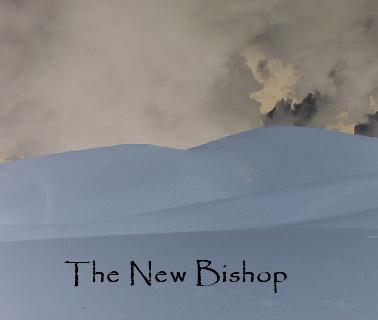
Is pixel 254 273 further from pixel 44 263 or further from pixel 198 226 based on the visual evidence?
pixel 198 226

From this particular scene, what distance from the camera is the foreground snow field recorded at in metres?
5.67

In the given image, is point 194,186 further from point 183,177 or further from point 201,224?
point 201,224

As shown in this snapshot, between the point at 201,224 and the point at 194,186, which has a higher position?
the point at 194,186

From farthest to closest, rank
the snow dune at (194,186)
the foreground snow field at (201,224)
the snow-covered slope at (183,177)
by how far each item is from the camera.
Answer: the snow-covered slope at (183,177)
the snow dune at (194,186)
the foreground snow field at (201,224)

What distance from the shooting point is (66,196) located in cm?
2631

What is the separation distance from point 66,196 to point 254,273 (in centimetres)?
2030

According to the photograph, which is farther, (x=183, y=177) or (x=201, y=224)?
(x=183, y=177)

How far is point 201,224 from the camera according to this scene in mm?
19812

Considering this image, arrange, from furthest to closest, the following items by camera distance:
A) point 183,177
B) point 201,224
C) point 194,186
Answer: point 183,177 < point 194,186 < point 201,224

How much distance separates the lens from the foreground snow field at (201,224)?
5.67 meters

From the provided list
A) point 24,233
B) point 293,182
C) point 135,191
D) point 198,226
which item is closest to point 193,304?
point 198,226

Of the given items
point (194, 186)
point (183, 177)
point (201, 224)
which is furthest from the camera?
point (183, 177)

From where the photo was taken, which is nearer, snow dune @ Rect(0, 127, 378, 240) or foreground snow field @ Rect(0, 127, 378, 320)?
foreground snow field @ Rect(0, 127, 378, 320)

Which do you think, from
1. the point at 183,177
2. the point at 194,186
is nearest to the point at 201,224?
the point at 194,186
